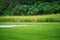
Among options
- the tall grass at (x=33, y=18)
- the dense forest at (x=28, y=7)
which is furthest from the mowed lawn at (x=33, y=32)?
the dense forest at (x=28, y=7)

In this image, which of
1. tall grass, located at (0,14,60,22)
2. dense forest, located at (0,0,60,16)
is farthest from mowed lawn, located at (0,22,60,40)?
dense forest, located at (0,0,60,16)

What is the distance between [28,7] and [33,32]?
2.80 ft

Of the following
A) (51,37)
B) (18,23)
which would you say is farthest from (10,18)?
(51,37)

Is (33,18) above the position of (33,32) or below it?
above

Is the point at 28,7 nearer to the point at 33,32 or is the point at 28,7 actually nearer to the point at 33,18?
the point at 33,18

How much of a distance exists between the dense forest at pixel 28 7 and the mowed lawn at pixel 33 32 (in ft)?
1.44

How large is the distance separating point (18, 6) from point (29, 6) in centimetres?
35

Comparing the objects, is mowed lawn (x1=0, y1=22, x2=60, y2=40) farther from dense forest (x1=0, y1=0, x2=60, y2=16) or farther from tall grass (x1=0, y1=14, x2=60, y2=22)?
dense forest (x1=0, y1=0, x2=60, y2=16)

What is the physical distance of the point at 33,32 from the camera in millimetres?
4512

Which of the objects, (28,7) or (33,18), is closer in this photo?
(33,18)

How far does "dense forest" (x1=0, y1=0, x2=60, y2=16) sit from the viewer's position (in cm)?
475

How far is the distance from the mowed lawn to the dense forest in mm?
438

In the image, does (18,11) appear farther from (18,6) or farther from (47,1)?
(47,1)

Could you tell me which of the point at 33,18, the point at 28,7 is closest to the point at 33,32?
the point at 33,18
